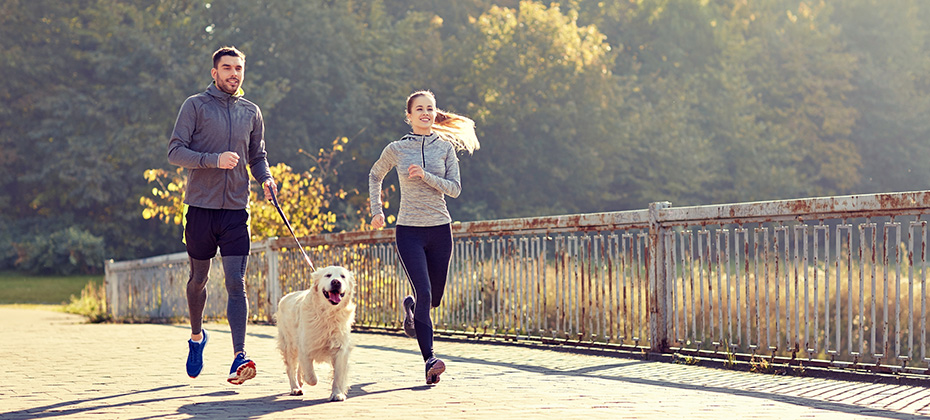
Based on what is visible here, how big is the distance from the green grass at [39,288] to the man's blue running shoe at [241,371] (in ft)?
80.5

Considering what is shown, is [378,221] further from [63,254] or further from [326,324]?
[63,254]

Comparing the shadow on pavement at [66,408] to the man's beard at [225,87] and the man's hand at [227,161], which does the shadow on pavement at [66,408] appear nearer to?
the man's hand at [227,161]

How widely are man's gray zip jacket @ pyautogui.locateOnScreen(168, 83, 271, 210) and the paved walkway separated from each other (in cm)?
115

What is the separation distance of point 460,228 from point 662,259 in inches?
112

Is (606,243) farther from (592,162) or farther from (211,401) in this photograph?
(592,162)

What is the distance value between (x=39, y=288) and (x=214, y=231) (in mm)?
30876

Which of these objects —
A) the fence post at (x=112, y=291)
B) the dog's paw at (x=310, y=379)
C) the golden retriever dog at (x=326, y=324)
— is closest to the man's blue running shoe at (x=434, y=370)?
the golden retriever dog at (x=326, y=324)

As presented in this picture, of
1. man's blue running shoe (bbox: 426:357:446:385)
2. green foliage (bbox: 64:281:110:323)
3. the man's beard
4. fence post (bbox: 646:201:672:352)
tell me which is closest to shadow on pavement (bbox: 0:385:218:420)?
man's blue running shoe (bbox: 426:357:446:385)

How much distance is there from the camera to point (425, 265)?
23.5 ft

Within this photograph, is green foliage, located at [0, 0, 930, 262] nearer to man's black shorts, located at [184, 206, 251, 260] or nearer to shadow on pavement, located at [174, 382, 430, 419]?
man's black shorts, located at [184, 206, 251, 260]

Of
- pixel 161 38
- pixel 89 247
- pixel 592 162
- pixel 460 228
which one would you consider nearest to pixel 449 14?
pixel 592 162

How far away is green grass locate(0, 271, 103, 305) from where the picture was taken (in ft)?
104

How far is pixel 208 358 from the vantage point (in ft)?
28.9

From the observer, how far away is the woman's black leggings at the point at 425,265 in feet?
23.2
